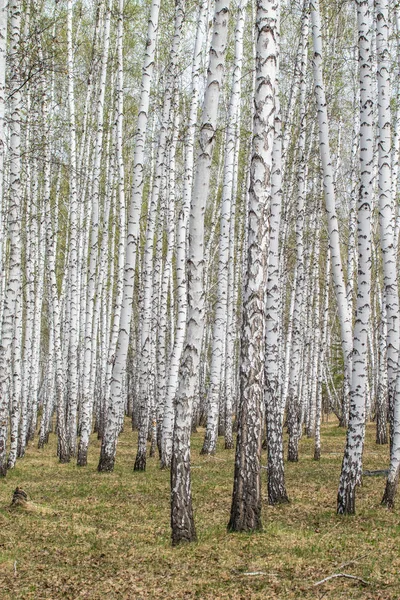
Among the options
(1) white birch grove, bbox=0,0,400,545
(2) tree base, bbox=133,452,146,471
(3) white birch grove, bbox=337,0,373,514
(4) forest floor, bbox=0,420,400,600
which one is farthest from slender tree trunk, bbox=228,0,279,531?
(2) tree base, bbox=133,452,146,471

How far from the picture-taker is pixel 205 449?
17.2 metres

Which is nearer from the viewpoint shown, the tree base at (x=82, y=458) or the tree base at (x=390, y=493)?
the tree base at (x=390, y=493)

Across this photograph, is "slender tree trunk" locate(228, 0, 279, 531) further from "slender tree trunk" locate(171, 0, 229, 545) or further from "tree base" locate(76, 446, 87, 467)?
"tree base" locate(76, 446, 87, 467)

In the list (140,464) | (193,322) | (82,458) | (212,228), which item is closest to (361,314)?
(193,322)

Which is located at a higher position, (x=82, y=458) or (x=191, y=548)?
(x=191, y=548)

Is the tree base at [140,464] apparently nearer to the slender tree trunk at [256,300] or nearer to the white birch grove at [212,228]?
the white birch grove at [212,228]

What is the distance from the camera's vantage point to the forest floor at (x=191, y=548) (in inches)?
232

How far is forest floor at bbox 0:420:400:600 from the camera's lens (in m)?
5.90

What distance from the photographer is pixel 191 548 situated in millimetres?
7043

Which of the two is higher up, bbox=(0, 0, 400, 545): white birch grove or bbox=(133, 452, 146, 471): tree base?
bbox=(0, 0, 400, 545): white birch grove

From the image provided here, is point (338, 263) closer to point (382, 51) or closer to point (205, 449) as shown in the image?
point (382, 51)

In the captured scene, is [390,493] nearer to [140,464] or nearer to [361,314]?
[361,314]

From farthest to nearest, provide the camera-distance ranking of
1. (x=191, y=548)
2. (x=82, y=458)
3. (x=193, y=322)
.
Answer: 1. (x=82, y=458)
2. (x=193, y=322)
3. (x=191, y=548)

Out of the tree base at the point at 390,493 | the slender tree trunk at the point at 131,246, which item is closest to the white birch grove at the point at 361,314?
the tree base at the point at 390,493
